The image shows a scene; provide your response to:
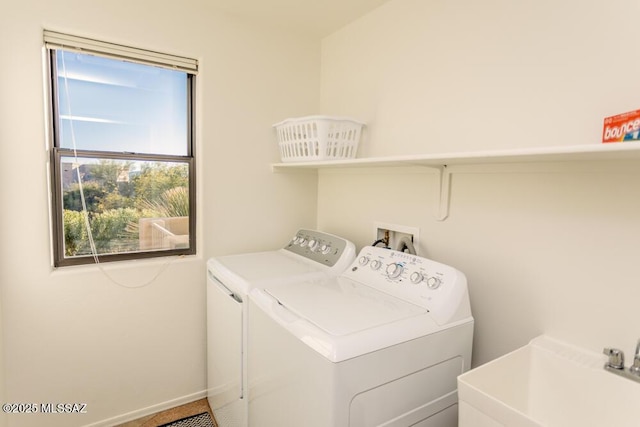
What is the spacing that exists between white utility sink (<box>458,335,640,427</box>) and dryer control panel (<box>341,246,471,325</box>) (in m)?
0.23

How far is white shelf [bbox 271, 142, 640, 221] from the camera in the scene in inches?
35.4

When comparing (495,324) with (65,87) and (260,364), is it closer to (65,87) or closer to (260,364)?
(260,364)

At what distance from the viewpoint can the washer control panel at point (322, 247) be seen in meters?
1.90

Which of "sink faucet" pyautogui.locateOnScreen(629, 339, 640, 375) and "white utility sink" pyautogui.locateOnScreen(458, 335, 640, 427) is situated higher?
"sink faucet" pyautogui.locateOnScreen(629, 339, 640, 375)

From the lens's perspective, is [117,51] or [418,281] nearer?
[418,281]

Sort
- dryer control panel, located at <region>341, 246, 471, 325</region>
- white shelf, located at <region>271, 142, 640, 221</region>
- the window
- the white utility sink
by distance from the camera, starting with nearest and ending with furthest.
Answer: white shelf, located at <region>271, 142, 640, 221</region>, the white utility sink, dryer control panel, located at <region>341, 246, 471, 325</region>, the window

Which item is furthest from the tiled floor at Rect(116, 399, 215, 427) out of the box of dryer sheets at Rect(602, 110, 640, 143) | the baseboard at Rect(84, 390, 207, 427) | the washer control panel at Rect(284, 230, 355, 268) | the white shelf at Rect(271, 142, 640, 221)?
the box of dryer sheets at Rect(602, 110, 640, 143)

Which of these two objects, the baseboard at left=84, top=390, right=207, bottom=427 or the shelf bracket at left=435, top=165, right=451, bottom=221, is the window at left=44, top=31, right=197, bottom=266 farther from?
the shelf bracket at left=435, top=165, right=451, bottom=221

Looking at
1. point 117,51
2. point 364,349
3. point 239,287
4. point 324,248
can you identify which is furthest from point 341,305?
point 117,51

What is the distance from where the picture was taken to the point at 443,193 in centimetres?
167

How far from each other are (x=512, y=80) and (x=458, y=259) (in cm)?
78

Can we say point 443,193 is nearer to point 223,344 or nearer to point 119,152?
point 223,344

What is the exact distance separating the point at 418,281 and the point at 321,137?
35.2 inches

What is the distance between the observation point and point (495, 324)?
4.87 feet
